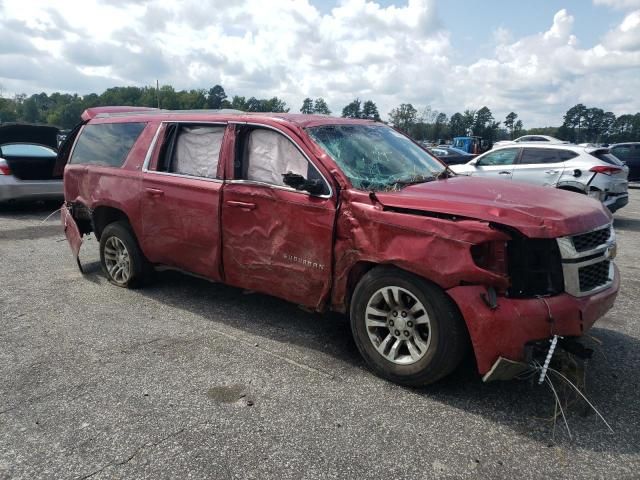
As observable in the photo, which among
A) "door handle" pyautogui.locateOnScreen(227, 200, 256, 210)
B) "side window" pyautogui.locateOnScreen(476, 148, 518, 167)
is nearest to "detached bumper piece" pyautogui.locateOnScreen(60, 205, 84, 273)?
"door handle" pyautogui.locateOnScreen(227, 200, 256, 210)

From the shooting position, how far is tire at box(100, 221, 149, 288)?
218 inches

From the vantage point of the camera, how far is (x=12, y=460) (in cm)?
278

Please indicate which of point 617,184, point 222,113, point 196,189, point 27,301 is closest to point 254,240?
point 196,189

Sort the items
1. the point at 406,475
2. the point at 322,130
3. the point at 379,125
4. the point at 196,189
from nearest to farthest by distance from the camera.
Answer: the point at 406,475
the point at 322,130
the point at 196,189
the point at 379,125

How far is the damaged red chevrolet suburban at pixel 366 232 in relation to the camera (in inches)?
125

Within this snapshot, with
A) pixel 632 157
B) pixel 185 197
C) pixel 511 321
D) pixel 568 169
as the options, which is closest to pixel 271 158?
pixel 185 197

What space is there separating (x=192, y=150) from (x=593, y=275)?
137 inches

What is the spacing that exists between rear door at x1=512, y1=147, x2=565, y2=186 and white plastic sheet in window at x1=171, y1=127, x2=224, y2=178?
24.9 feet

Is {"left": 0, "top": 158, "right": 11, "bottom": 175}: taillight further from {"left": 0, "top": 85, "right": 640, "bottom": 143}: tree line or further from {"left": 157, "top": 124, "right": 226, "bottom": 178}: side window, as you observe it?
{"left": 0, "top": 85, "right": 640, "bottom": 143}: tree line

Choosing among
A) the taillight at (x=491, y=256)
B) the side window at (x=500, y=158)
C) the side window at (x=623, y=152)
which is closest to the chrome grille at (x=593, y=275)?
the taillight at (x=491, y=256)

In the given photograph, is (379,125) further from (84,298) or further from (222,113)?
(84,298)

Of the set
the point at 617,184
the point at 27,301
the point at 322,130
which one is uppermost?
the point at 322,130

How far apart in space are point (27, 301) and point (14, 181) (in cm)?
590

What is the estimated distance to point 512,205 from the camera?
3.30 metres
